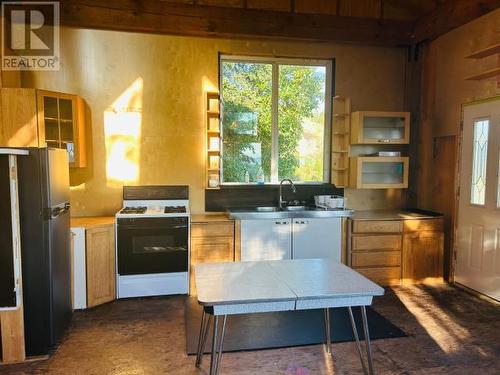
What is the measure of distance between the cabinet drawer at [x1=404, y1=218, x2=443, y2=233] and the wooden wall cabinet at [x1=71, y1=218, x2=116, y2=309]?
3.18 meters

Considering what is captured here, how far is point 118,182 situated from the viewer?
421 centimetres

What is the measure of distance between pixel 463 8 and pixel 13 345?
5006 millimetres

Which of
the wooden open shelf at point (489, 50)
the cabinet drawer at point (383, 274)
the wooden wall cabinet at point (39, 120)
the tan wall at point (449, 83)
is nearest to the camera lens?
the wooden open shelf at point (489, 50)

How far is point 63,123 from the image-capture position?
3.66 m

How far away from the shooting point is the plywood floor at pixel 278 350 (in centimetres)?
253

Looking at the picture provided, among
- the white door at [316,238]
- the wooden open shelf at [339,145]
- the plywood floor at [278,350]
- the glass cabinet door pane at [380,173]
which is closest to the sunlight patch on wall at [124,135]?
the plywood floor at [278,350]

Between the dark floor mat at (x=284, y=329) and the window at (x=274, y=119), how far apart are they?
1759 millimetres

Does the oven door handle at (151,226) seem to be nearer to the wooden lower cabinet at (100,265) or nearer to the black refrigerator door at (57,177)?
the wooden lower cabinet at (100,265)

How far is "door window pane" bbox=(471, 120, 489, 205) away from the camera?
385cm

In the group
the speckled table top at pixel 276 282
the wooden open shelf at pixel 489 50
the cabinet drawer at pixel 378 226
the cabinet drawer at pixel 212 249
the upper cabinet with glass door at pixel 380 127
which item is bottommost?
the cabinet drawer at pixel 212 249

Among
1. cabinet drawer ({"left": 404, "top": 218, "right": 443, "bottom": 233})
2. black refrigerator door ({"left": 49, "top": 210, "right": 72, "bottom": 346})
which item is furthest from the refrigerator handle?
cabinet drawer ({"left": 404, "top": 218, "right": 443, "bottom": 233})

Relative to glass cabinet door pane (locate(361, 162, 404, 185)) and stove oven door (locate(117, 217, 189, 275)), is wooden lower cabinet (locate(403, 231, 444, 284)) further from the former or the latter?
stove oven door (locate(117, 217, 189, 275))

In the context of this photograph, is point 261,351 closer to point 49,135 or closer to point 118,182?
point 118,182

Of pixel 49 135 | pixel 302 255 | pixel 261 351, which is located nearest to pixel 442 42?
pixel 302 255
